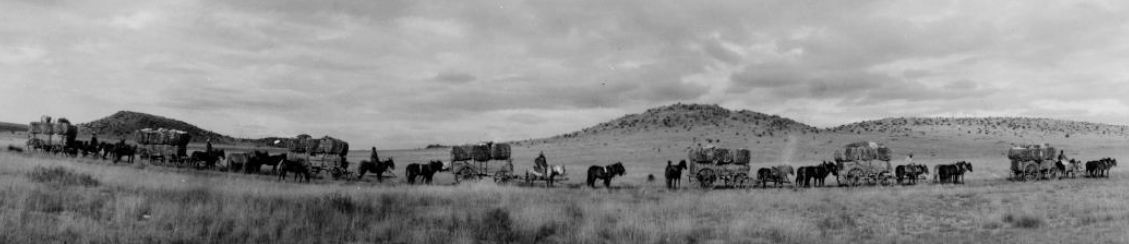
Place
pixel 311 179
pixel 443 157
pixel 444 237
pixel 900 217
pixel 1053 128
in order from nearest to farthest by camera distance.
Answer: pixel 444 237, pixel 900 217, pixel 311 179, pixel 443 157, pixel 1053 128

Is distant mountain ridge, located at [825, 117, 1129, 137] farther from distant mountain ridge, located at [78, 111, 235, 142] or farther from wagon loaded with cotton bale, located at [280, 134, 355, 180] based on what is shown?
distant mountain ridge, located at [78, 111, 235, 142]

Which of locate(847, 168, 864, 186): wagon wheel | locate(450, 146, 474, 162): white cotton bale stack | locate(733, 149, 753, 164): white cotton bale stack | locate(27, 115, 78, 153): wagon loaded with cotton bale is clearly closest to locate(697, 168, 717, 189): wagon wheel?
locate(733, 149, 753, 164): white cotton bale stack

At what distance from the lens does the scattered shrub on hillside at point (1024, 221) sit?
45.8 feet

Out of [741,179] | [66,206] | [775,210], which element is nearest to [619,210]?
[775,210]

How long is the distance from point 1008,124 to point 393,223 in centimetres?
10316

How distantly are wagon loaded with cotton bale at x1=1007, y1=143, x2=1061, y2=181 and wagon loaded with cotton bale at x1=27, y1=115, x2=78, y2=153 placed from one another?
48.7 meters

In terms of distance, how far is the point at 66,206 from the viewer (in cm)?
1170

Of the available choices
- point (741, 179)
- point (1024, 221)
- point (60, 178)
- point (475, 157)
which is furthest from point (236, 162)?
point (1024, 221)

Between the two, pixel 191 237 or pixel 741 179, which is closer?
pixel 191 237

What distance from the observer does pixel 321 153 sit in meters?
28.4

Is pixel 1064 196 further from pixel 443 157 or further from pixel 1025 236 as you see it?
pixel 443 157

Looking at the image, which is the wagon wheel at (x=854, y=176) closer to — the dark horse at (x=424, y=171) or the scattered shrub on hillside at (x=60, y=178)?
the dark horse at (x=424, y=171)

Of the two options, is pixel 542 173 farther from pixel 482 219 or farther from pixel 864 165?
pixel 864 165

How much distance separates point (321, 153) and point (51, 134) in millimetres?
19868
